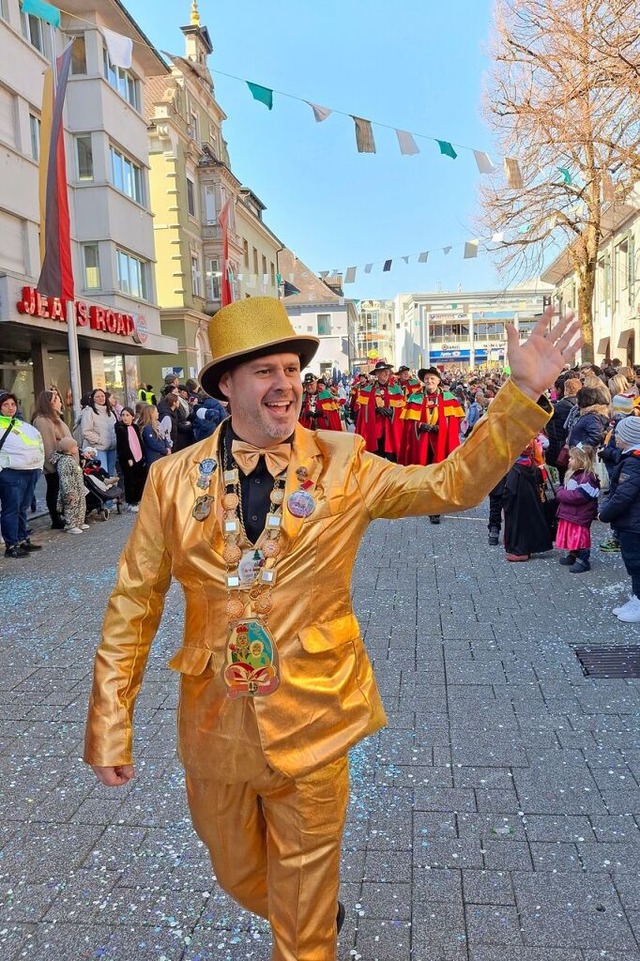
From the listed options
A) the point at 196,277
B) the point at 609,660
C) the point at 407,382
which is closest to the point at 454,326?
the point at 196,277

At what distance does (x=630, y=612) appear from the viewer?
5.76 meters

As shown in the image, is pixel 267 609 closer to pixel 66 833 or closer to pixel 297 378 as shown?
pixel 297 378

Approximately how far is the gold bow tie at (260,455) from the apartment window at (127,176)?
21.7 metres

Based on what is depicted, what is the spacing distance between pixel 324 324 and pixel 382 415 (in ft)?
206

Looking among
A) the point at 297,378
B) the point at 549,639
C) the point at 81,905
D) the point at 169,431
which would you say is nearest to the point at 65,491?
the point at 169,431

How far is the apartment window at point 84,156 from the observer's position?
20719 millimetres

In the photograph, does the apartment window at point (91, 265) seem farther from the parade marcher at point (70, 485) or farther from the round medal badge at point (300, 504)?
the round medal badge at point (300, 504)

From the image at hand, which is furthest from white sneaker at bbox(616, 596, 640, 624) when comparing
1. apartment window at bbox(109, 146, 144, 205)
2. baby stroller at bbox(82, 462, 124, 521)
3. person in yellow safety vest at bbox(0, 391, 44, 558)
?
apartment window at bbox(109, 146, 144, 205)

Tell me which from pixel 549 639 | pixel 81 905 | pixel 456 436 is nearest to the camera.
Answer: pixel 81 905

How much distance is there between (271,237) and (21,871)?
49.1 metres

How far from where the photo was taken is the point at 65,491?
996cm

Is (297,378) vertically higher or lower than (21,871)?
higher

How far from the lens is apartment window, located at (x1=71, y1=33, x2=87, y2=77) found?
2014 centimetres

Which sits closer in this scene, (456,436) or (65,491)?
(65,491)
